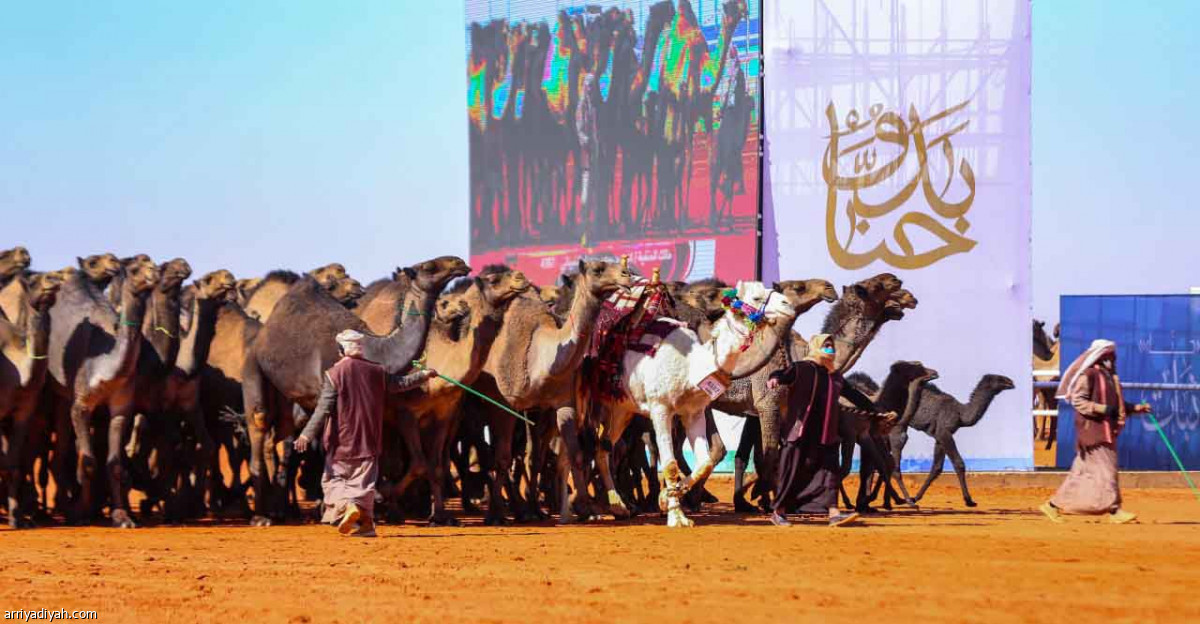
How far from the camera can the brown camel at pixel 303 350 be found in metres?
15.2

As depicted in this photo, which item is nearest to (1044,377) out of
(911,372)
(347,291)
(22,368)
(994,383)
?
(994,383)

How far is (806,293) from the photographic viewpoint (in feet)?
57.1

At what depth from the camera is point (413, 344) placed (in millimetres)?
15117

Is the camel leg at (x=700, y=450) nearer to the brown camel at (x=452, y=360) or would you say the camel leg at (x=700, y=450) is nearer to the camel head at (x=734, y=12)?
the brown camel at (x=452, y=360)

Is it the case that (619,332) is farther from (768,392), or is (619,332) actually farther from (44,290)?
(44,290)

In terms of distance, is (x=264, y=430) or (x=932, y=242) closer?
(x=264, y=430)

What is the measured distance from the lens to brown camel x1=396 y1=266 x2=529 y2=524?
1518 centimetres

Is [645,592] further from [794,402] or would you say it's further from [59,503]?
[59,503]

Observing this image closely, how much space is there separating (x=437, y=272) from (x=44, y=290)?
3.26 metres

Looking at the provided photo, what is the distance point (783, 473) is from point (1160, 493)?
9.20 meters

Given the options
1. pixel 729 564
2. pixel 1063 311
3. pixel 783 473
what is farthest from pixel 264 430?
pixel 1063 311

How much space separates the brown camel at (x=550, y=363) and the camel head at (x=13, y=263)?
4403 millimetres

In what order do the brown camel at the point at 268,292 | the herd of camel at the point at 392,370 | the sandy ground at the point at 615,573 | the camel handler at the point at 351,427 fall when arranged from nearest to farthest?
the sandy ground at the point at 615,573
the camel handler at the point at 351,427
the herd of camel at the point at 392,370
the brown camel at the point at 268,292

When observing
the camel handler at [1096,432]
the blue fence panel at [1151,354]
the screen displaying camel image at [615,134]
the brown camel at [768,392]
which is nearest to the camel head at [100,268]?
the brown camel at [768,392]
